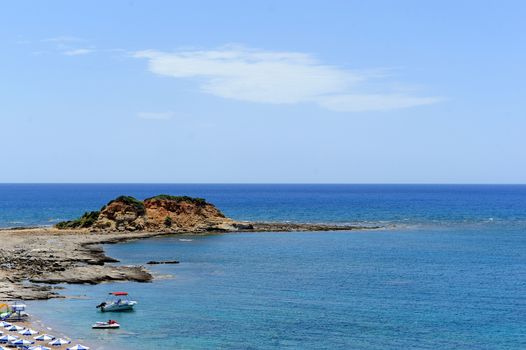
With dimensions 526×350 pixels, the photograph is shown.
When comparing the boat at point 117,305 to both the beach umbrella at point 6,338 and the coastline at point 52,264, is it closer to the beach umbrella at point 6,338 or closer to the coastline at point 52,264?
the coastline at point 52,264

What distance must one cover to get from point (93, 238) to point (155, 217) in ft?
79.1

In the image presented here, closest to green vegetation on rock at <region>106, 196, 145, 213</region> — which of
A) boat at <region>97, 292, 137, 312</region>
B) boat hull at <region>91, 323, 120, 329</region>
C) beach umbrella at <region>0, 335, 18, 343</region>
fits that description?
boat at <region>97, 292, 137, 312</region>

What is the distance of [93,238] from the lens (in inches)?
4860

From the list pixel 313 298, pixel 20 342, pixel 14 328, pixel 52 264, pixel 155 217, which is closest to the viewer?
pixel 20 342

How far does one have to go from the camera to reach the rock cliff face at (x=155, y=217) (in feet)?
461

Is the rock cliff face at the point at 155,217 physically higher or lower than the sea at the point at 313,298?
higher

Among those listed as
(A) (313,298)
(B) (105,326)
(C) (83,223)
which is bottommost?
(B) (105,326)

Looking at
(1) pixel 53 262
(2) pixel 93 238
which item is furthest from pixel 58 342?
(2) pixel 93 238

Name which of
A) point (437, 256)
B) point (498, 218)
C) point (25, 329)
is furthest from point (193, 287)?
point (498, 218)

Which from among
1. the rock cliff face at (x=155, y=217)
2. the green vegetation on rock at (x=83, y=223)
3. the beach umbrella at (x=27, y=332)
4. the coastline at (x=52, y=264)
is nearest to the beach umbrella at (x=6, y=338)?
the coastline at (x=52, y=264)

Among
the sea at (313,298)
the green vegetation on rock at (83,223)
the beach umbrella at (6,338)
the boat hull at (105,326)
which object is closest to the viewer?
the beach umbrella at (6,338)

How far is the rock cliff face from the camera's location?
140m

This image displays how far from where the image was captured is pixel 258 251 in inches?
4318

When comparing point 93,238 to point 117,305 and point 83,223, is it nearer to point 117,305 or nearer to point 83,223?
point 83,223
